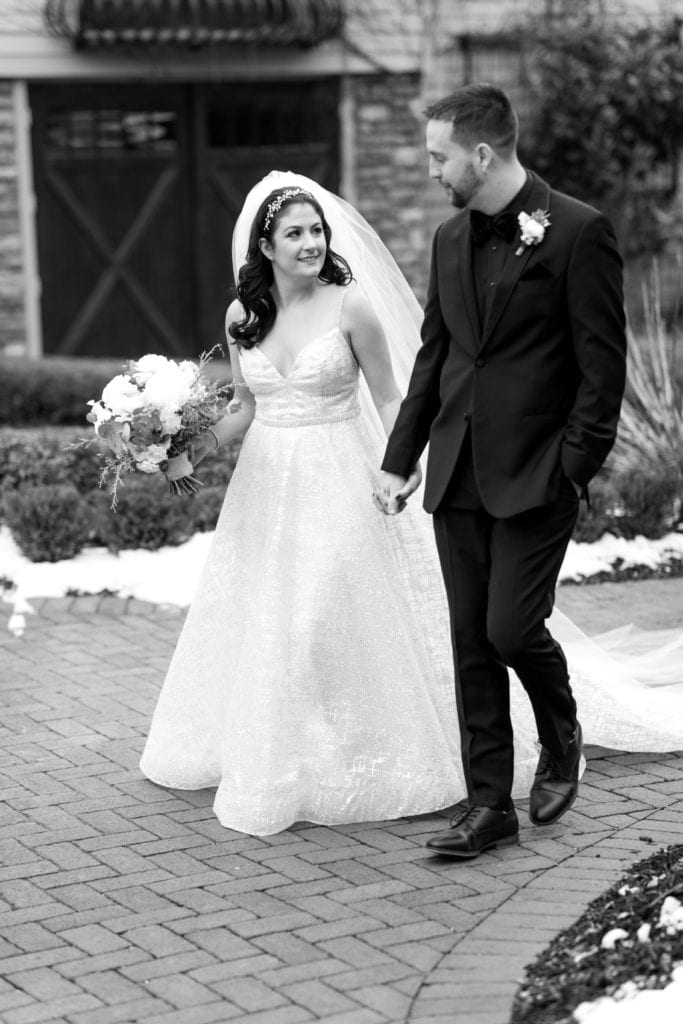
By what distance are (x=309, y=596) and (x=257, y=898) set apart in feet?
3.22

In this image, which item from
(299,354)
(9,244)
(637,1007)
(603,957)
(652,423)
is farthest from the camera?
(9,244)

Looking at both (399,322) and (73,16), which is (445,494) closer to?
(399,322)

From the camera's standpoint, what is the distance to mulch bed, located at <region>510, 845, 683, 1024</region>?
340cm

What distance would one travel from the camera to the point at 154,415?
15.3 feet

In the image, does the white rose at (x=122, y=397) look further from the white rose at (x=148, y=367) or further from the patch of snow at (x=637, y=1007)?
the patch of snow at (x=637, y=1007)

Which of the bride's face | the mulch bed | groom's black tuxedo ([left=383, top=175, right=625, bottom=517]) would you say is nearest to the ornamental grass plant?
the bride's face

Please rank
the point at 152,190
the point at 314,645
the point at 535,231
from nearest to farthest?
the point at 535,231 → the point at 314,645 → the point at 152,190

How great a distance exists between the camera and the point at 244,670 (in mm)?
4844

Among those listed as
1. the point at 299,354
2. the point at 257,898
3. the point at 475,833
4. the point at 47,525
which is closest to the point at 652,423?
the point at 47,525

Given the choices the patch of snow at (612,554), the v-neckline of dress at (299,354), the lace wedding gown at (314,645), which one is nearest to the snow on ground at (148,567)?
the patch of snow at (612,554)

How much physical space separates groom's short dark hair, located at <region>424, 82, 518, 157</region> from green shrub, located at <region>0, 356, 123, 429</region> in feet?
25.1

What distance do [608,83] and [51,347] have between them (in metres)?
5.55

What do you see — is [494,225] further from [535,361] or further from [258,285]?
[258,285]

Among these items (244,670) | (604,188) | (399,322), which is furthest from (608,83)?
(244,670)
